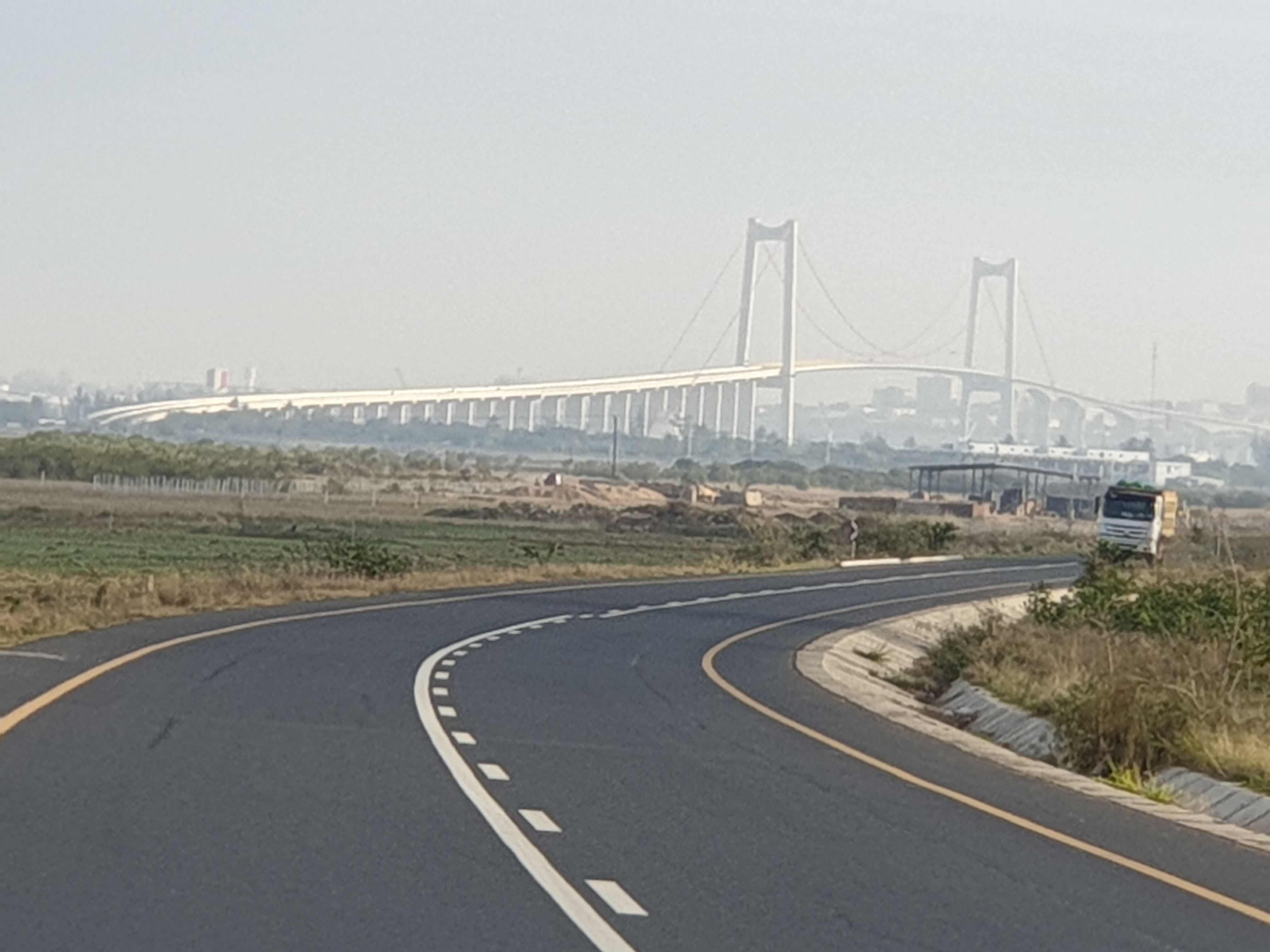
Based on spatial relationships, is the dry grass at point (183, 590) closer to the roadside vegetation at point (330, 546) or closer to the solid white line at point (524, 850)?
the roadside vegetation at point (330, 546)

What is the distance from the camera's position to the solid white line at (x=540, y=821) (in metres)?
12.7


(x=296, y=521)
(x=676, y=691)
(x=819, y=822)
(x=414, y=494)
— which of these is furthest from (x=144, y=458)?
(x=819, y=822)

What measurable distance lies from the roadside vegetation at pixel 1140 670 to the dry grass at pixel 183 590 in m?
10.6

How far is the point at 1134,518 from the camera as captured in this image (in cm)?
7275

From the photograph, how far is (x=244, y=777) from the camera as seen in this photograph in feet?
47.2

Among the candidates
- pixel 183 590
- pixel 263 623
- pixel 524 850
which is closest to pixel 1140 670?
pixel 524 850

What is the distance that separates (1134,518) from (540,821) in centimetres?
6178

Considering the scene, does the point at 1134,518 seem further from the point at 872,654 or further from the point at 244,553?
the point at 872,654

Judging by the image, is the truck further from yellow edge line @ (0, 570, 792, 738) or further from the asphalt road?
the asphalt road

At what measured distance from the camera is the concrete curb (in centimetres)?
1547

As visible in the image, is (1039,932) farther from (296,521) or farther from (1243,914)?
(296,521)

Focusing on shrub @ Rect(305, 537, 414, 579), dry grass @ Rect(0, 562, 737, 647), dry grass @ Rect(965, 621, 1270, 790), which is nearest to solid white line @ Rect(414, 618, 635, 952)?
dry grass @ Rect(965, 621, 1270, 790)

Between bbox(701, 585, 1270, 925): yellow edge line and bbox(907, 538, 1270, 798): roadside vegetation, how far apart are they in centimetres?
177

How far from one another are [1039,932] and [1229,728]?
8.87 meters
